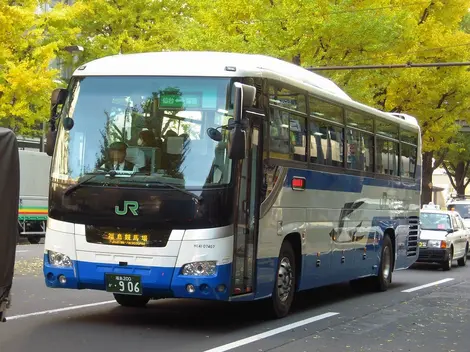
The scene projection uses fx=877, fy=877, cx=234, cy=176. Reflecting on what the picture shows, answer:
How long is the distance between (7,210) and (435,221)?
63.6ft

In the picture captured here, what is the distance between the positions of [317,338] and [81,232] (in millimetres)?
3066

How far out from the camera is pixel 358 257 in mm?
15281

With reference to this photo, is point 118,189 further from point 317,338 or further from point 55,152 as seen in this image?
point 317,338

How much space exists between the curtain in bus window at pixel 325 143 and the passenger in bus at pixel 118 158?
134 inches

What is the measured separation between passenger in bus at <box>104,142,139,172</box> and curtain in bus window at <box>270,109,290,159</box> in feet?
6.61

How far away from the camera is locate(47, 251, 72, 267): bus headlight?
10484 mm

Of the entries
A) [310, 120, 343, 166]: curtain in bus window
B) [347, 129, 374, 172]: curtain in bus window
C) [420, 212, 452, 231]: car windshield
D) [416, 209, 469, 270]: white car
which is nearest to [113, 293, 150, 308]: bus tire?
[310, 120, 343, 166]: curtain in bus window

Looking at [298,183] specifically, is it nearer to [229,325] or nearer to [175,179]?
[229,325]

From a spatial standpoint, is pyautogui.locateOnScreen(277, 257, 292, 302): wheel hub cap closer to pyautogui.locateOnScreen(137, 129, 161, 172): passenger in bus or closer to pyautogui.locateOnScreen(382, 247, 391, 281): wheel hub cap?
pyautogui.locateOnScreen(137, 129, 161, 172): passenger in bus

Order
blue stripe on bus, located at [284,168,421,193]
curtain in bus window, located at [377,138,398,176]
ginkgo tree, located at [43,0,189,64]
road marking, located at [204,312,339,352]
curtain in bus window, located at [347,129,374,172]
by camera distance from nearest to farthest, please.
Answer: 1. road marking, located at [204,312,339,352]
2. blue stripe on bus, located at [284,168,421,193]
3. curtain in bus window, located at [347,129,374,172]
4. curtain in bus window, located at [377,138,398,176]
5. ginkgo tree, located at [43,0,189,64]

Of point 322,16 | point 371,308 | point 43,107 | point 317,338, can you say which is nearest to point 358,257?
point 371,308

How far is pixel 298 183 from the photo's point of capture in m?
12.4

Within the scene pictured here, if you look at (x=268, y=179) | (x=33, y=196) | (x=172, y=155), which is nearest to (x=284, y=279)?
(x=268, y=179)

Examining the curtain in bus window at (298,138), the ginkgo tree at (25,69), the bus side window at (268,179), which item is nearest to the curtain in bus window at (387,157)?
the curtain in bus window at (298,138)
